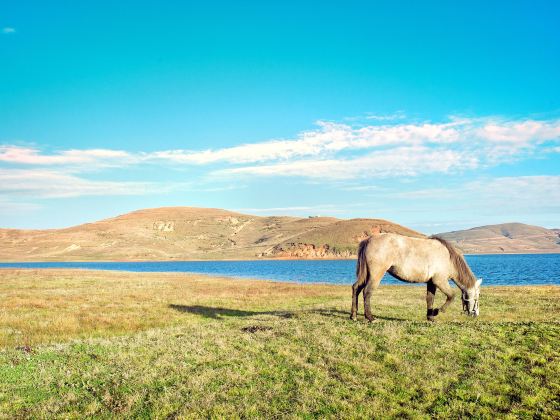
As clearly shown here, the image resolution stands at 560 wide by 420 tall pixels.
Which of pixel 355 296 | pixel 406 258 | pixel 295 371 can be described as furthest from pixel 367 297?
pixel 295 371

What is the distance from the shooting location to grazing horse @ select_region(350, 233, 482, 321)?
1609 centimetres

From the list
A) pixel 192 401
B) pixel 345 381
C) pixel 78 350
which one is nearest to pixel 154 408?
pixel 192 401

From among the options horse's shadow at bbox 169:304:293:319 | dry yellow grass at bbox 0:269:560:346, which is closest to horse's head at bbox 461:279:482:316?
dry yellow grass at bbox 0:269:560:346

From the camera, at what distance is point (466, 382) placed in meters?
9.54

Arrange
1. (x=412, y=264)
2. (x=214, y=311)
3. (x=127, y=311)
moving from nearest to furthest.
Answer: (x=412, y=264), (x=127, y=311), (x=214, y=311)

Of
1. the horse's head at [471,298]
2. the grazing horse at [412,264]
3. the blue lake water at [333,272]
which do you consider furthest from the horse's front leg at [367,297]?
the blue lake water at [333,272]

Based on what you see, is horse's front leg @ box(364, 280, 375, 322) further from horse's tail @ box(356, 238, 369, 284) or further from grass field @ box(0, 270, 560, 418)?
grass field @ box(0, 270, 560, 418)

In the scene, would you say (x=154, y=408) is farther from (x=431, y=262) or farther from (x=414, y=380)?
(x=431, y=262)

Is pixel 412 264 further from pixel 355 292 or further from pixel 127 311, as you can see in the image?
pixel 127 311

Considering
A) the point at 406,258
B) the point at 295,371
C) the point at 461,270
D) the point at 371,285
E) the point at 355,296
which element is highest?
the point at 406,258

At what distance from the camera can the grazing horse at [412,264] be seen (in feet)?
52.8

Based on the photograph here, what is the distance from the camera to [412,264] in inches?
632

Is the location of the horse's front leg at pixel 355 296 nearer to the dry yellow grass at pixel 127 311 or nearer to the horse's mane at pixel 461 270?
the dry yellow grass at pixel 127 311

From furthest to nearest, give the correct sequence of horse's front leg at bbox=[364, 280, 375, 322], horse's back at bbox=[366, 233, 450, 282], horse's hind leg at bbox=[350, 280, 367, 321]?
horse's hind leg at bbox=[350, 280, 367, 321] → horse's front leg at bbox=[364, 280, 375, 322] → horse's back at bbox=[366, 233, 450, 282]
